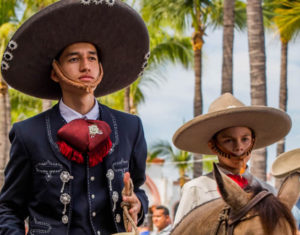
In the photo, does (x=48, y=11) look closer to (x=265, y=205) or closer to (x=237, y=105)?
(x=265, y=205)

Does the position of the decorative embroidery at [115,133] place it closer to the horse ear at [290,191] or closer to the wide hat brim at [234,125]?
the horse ear at [290,191]

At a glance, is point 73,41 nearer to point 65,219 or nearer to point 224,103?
point 65,219

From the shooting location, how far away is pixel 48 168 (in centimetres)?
300

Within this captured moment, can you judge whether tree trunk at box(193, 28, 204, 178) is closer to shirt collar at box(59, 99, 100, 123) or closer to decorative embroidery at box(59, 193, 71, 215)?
shirt collar at box(59, 99, 100, 123)

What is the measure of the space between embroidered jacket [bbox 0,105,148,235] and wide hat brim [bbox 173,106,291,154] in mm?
1679

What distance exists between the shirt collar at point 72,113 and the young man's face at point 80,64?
4.0 inches

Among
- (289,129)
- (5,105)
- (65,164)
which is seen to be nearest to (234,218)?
(65,164)

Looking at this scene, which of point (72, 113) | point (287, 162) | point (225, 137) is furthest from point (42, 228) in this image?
point (287, 162)

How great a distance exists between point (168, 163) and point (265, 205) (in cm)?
3453

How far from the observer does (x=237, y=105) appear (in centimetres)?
491

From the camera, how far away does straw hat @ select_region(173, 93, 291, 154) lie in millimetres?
4668

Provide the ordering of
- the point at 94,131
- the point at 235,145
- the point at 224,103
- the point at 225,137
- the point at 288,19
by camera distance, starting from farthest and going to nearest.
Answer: the point at 288,19 → the point at 224,103 → the point at 225,137 → the point at 235,145 → the point at 94,131

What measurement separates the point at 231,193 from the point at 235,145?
170cm

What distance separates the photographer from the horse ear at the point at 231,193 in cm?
274
